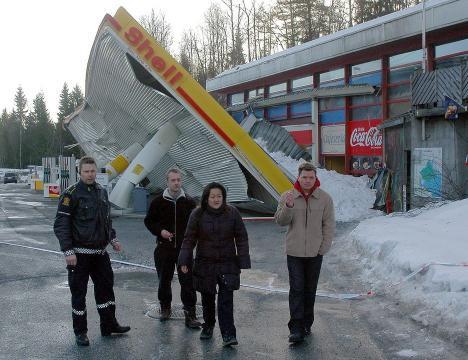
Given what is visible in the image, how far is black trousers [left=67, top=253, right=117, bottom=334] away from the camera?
5645 mm

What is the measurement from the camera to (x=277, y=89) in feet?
105

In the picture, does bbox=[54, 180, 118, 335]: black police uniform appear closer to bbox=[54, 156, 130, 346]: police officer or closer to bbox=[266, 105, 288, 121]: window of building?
bbox=[54, 156, 130, 346]: police officer

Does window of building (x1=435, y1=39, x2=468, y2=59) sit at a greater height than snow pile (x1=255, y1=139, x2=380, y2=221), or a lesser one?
greater

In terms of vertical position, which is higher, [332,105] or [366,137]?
[332,105]

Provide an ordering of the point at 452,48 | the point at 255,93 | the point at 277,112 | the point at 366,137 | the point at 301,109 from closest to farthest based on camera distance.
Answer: the point at 452,48
the point at 366,137
the point at 301,109
the point at 277,112
the point at 255,93

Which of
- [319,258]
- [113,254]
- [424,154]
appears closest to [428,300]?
[319,258]

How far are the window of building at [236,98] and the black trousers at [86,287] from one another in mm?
30418

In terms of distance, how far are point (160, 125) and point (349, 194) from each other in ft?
23.2

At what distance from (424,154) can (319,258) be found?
33.9 ft

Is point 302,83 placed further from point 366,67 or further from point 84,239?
point 84,239

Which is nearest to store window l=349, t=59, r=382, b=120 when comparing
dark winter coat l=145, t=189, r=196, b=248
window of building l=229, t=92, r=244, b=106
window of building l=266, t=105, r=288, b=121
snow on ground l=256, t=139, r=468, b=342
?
window of building l=266, t=105, r=288, b=121

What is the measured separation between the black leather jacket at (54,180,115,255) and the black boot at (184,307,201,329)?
45.6 inches

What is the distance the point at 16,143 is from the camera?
10362 centimetres

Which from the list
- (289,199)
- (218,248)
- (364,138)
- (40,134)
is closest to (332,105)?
(364,138)
